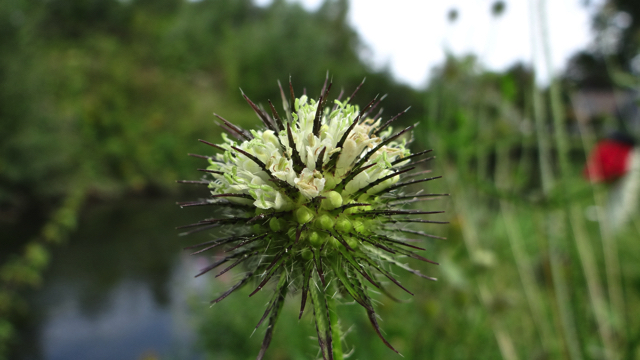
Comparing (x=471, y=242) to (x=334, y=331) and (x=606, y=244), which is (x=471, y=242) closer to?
(x=606, y=244)

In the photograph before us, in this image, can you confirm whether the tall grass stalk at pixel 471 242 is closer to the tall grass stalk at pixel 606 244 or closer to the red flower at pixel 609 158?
the tall grass stalk at pixel 606 244

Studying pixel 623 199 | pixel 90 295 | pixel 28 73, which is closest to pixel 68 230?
pixel 90 295

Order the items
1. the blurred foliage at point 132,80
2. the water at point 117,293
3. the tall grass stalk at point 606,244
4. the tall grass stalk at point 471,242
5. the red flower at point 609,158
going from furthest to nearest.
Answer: the blurred foliage at point 132,80
the water at point 117,293
the red flower at point 609,158
the tall grass stalk at point 606,244
the tall grass stalk at point 471,242

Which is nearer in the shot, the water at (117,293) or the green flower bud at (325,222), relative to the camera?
the green flower bud at (325,222)

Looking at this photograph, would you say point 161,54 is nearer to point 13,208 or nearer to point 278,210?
point 13,208

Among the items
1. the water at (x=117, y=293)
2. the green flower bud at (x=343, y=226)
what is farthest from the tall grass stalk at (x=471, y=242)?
the water at (x=117, y=293)
